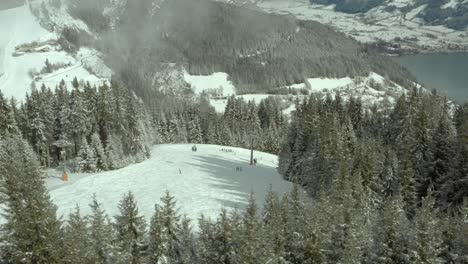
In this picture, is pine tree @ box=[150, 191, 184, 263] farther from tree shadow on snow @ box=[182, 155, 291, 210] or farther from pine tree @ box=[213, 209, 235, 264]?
tree shadow on snow @ box=[182, 155, 291, 210]

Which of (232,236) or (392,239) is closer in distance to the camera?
(232,236)

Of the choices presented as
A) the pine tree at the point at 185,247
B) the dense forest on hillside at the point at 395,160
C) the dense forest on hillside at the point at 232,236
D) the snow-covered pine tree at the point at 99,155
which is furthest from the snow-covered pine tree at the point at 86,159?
the pine tree at the point at 185,247

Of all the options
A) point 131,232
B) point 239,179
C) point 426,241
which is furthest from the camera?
point 239,179

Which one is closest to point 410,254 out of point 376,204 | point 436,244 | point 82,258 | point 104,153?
Answer: point 436,244

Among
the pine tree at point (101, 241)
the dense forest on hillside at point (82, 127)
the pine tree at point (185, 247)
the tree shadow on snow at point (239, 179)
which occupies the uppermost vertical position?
the dense forest on hillside at point (82, 127)

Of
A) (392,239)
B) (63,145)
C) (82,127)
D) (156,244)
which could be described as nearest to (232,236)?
(156,244)

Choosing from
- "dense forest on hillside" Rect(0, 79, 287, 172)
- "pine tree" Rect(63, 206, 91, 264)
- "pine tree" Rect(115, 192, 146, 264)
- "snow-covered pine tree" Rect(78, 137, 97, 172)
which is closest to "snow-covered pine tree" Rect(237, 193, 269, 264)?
"pine tree" Rect(115, 192, 146, 264)

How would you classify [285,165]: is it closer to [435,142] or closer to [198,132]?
[435,142]

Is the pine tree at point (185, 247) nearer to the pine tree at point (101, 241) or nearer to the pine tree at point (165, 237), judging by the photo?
the pine tree at point (165, 237)

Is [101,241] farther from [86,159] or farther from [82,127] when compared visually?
[82,127]
